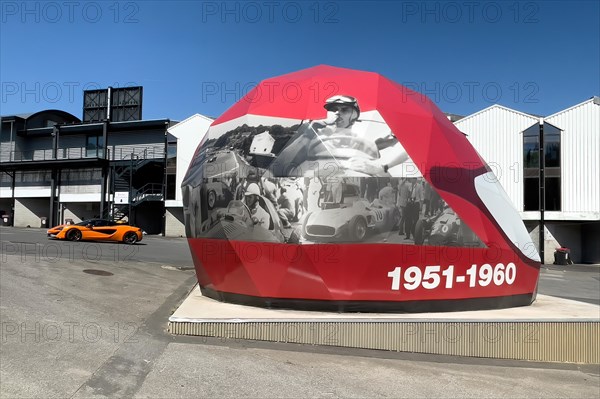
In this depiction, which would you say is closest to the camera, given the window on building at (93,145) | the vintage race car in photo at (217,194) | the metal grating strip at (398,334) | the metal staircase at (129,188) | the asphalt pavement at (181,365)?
the asphalt pavement at (181,365)

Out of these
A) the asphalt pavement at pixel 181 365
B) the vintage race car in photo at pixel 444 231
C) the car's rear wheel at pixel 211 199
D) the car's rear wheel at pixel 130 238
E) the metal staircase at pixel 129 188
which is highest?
the metal staircase at pixel 129 188

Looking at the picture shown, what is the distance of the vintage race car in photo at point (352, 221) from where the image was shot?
7.49 metres

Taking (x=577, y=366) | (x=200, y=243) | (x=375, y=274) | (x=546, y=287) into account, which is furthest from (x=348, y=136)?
(x=546, y=287)

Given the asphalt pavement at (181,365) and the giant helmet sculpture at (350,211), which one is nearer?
the asphalt pavement at (181,365)

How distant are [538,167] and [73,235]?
2748 cm

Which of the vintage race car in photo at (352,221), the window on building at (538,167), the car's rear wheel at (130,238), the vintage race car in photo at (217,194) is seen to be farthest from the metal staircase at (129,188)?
the vintage race car in photo at (352,221)

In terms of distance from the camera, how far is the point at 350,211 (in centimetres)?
750

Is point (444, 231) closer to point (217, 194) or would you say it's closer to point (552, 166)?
point (217, 194)

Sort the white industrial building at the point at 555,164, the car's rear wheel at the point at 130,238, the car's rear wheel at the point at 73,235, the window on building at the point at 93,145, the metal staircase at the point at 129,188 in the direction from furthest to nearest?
the window on building at the point at 93,145, the metal staircase at the point at 129,188, the white industrial building at the point at 555,164, the car's rear wheel at the point at 130,238, the car's rear wheel at the point at 73,235

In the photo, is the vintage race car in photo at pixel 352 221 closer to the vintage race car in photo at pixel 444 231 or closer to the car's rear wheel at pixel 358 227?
the car's rear wheel at pixel 358 227

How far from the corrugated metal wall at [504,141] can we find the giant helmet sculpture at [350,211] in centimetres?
2234

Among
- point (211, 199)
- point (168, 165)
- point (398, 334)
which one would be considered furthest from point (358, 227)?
point (168, 165)

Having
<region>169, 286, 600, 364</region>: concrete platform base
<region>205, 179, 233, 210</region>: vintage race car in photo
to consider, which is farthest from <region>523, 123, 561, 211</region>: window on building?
<region>205, 179, 233, 210</region>: vintage race car in photo

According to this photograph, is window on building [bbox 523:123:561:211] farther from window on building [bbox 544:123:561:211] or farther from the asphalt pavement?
the asphalt pavement
